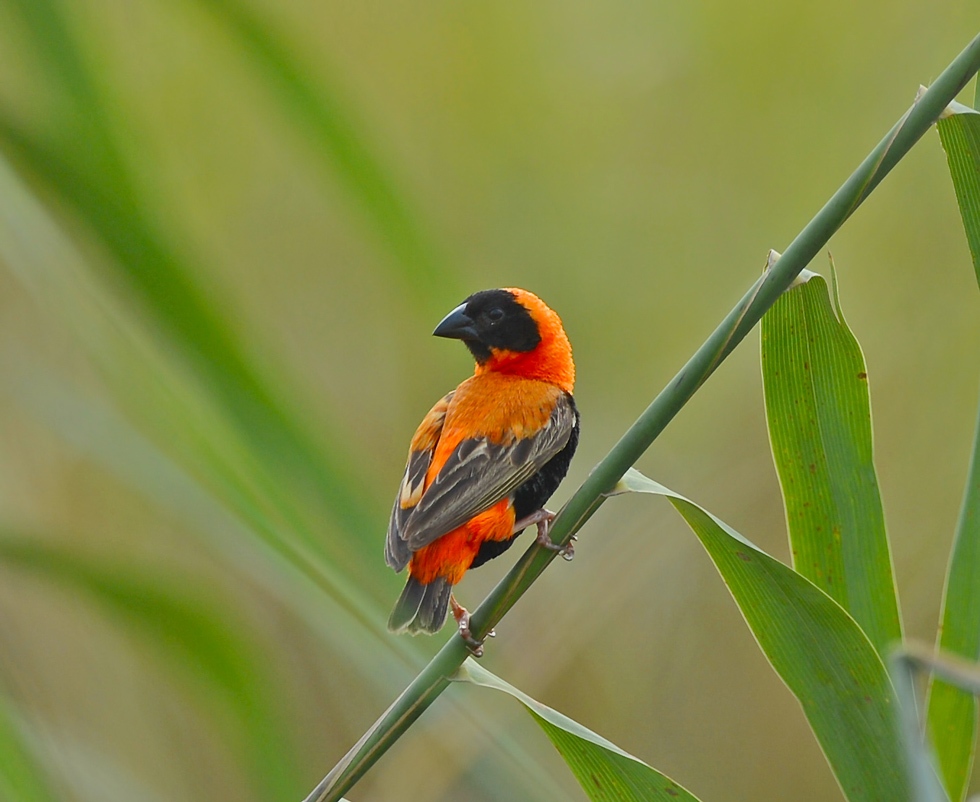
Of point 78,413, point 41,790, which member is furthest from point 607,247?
point 41,790

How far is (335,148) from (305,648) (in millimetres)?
3307

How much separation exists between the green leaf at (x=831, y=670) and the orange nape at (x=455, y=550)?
2.79ft

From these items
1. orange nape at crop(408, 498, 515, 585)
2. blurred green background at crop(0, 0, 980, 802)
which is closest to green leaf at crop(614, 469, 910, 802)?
orange nape at crop(408, 498, 515, 585)

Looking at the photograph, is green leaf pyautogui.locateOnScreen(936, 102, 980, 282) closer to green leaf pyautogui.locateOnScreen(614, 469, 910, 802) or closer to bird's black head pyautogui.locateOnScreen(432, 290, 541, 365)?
green leaf pyautogui.locateOnScreen(614, 469, 910, 802)

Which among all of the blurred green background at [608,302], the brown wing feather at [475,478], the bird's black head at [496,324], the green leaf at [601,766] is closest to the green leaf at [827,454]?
the green leaf at [601,766]

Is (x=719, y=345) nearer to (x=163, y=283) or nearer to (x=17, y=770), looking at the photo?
(x=163, y=283)

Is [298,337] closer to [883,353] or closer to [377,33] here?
[377,33]

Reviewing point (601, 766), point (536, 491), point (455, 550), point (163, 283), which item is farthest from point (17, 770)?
point (536, 491)

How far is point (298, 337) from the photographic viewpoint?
4.59 m

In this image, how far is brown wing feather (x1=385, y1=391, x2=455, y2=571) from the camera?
1.73 metres

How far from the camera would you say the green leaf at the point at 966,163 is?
1.03m

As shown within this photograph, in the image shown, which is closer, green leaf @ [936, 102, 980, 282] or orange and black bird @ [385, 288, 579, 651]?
green leaf @ [936, 102, 980, 282]

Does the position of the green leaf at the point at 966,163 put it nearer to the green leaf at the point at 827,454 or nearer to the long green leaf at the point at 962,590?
the long green leaf at the point at 962,590

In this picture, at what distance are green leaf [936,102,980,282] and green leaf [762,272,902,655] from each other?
16cm
